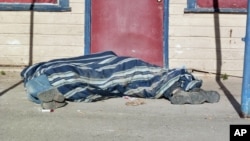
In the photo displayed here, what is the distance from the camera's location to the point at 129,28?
356 inches

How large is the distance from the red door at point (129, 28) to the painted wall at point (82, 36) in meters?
0.23

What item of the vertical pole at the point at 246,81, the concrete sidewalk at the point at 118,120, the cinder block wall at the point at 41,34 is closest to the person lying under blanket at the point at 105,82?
the concrete sidewalk at the point at 118,120

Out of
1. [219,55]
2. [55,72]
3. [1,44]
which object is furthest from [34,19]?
[219,55]

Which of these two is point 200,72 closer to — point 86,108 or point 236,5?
point 236,5

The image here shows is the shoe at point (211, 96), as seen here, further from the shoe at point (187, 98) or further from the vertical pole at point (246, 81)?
the vertical pole at point (246, 81)

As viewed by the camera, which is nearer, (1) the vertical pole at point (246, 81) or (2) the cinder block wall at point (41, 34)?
(1) the vertical pole at point (246, 81)

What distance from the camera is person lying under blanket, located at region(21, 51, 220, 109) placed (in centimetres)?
737

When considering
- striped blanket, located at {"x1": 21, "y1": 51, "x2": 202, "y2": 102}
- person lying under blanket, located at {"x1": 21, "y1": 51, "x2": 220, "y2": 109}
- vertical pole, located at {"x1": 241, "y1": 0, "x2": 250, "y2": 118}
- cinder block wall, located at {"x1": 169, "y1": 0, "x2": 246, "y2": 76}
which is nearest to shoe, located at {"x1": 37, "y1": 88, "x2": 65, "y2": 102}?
person lying under blanket, located at {"x1": 21, "y1": 51, "x2": 220, "y2": 109}

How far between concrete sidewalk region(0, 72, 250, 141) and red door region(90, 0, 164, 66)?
5.27 ft

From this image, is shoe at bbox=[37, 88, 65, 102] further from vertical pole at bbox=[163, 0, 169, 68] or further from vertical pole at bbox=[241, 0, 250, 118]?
vertical pole at bbox=[163, 0, 169, 68]

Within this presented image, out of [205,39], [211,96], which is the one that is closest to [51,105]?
[211,96]

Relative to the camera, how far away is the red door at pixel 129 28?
898cm

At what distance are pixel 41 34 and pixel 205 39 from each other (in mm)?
2924

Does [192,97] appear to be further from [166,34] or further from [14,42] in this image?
[14,42]
